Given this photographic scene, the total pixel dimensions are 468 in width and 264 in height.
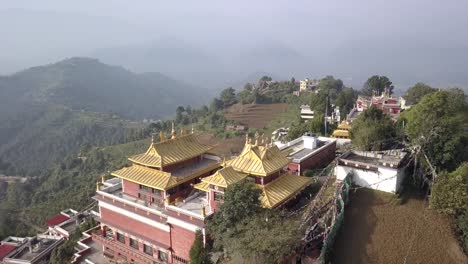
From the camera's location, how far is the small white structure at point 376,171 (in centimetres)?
2446

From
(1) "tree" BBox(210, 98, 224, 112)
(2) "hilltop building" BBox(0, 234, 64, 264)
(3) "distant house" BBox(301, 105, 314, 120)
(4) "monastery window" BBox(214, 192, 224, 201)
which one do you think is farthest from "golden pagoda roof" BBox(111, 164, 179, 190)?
(1) "tree" BBox(210, 98, 224, 112)

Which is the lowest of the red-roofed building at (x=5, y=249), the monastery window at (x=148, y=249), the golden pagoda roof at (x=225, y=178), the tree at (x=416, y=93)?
the red-roofed building at (x=5, y=249)

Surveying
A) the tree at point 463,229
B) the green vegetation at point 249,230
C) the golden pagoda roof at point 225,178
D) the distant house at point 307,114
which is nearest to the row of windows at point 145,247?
the green vegetation at point 249,230

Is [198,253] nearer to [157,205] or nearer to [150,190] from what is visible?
[157,205]

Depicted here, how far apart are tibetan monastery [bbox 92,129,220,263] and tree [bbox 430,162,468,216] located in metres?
12.8

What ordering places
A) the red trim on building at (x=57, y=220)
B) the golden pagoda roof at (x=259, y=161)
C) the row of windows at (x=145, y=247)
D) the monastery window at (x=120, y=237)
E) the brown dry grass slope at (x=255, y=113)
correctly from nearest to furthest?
the golden pagoda roof at (x=259, y=161)
the row of windows at (x=145, y=247)
the monastery window at (x=120, y=237)
the red trim on building at (x=57, y=220)
the brown dry grass slope at (x=255, y=113)

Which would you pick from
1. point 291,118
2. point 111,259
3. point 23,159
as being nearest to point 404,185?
point 111,259

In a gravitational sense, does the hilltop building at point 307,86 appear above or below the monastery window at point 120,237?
above

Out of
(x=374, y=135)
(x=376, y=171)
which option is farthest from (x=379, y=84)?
(x=376, y=171)

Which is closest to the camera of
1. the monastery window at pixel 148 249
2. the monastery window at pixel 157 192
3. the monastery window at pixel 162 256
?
the monastery window at pixel 162 256

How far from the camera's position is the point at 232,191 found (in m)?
20.2

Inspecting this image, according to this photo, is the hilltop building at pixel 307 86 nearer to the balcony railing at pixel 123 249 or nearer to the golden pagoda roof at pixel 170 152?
the golden pagoda roof at pixel 170 152

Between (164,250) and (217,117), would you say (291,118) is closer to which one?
(217,117)

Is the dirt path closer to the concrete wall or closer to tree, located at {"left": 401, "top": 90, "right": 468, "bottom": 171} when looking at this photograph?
the concrete wall
